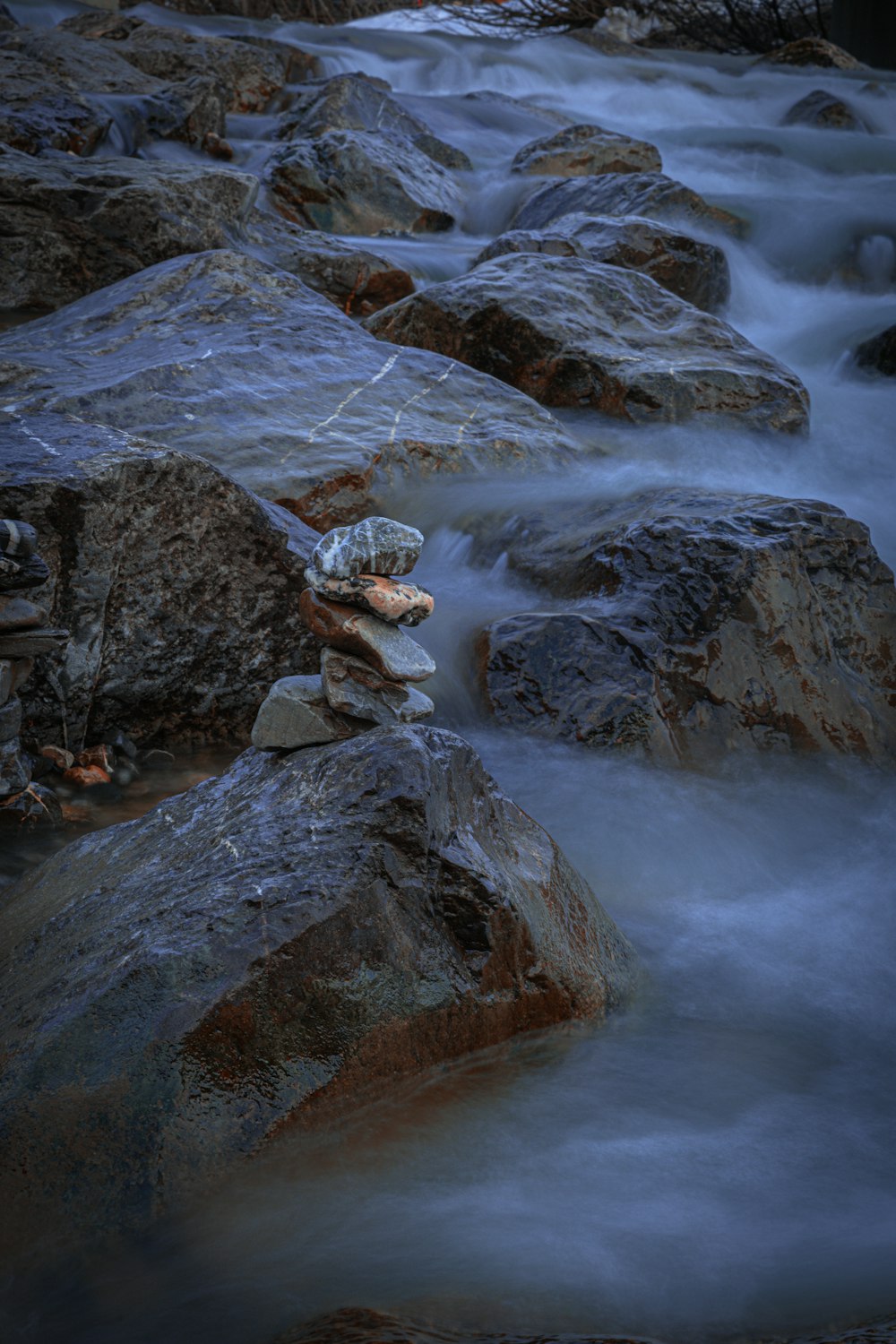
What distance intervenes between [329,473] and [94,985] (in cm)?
397

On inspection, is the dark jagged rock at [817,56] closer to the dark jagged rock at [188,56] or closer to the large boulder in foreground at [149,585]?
the dark jagged rock at [188,56]

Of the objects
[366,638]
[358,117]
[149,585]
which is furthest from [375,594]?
[358,117]

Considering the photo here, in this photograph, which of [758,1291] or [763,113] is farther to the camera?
[763,113]

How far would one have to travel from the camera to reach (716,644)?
517 centimetres

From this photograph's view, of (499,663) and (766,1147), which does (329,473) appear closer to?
(499,663)

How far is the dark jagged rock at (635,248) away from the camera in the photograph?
9.85 m

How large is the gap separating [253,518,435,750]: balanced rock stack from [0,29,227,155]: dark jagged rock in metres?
9.35

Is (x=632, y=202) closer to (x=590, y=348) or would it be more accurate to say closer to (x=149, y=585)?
(x=590, y=348)

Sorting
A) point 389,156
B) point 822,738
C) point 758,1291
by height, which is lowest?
point 822,738

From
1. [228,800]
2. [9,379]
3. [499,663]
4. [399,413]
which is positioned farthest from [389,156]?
[228,800]

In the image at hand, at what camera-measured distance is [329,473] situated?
6.17 metres

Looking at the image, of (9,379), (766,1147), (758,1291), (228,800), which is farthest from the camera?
(9,379)

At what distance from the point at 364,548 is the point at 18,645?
133 centimetres

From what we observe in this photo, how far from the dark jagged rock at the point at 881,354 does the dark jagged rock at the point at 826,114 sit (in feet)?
25.1
